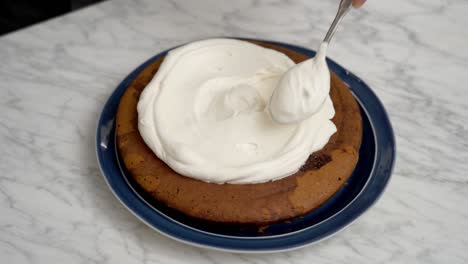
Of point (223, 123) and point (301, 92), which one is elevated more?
point (301, 92)

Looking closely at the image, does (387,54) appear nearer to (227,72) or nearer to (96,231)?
(227,72)

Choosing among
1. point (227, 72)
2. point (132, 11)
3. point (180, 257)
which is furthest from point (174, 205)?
point (132, 11)

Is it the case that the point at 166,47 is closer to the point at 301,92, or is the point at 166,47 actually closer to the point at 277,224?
the point at 301,92

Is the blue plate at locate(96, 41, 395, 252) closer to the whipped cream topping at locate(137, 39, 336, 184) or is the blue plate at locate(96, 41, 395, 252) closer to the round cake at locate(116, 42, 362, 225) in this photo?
the round cake at locate(116, 42, 362, 225)

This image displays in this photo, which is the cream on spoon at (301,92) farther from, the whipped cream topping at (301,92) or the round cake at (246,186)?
the round cake at (246,186)

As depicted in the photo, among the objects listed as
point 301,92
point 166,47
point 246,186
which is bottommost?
point 166,47

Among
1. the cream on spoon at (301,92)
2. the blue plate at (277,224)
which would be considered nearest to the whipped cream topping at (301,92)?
the cream on spoon at (301,92)

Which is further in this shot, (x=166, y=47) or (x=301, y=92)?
(x=166, y=47)

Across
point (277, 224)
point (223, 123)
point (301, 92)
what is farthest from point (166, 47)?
point (277, 224)
